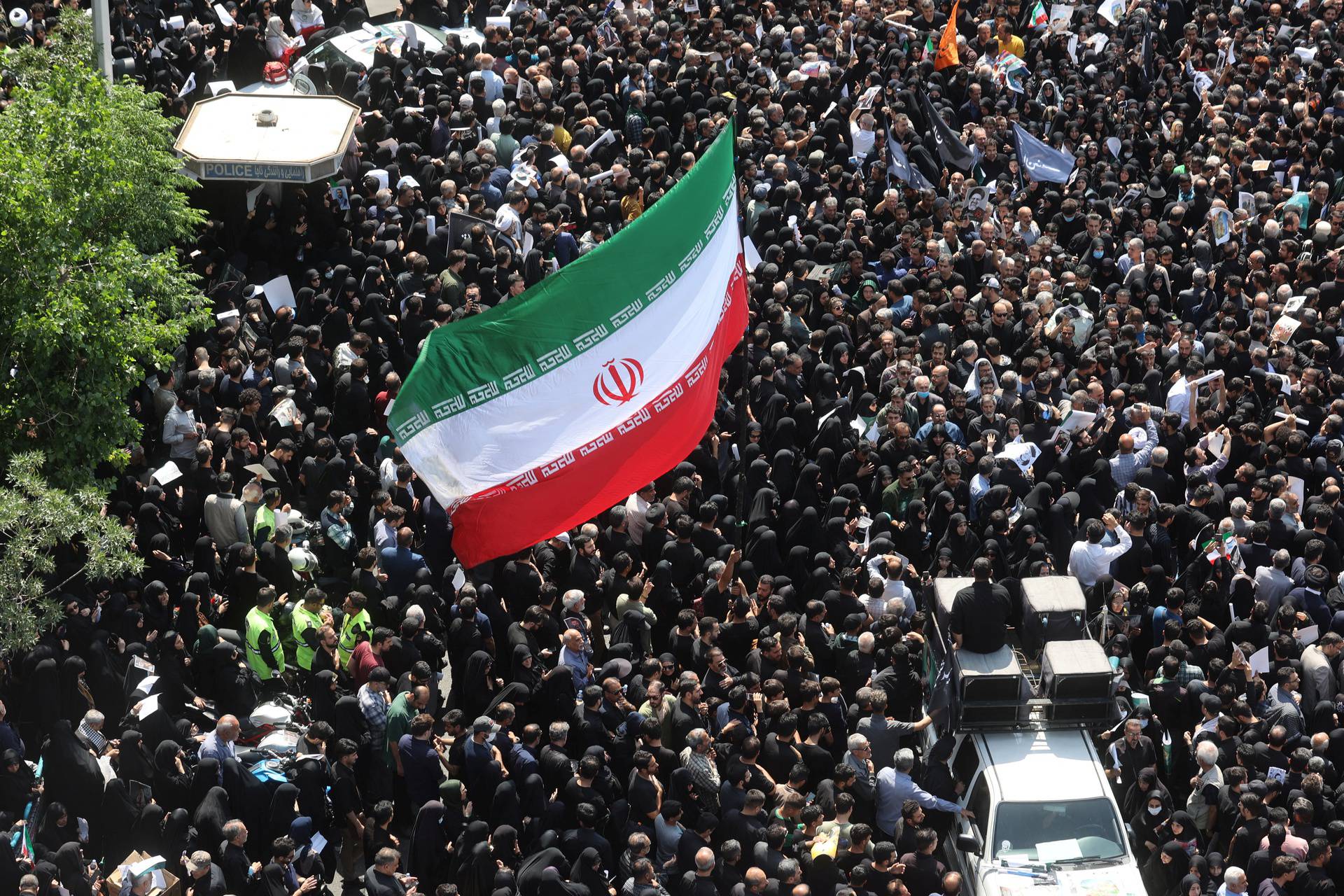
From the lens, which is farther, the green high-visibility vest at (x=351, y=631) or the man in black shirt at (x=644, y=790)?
the green high-visibility vest at (x=351, y=631)

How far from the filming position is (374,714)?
531 inches

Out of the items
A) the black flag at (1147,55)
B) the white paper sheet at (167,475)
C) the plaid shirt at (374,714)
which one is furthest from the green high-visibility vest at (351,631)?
the black flag at (1147,55)

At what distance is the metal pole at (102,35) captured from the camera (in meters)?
18.8

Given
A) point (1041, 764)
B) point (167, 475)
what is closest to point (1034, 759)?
point (1041, 764)

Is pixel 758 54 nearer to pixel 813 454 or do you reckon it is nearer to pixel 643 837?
pixel 813 454

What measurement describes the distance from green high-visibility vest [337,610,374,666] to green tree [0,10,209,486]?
2.74 m

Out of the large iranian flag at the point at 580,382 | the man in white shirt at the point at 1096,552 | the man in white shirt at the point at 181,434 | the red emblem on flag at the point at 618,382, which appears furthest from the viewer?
the man in white shirt at the point at 181,434

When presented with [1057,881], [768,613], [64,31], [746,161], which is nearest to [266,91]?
[64,31]

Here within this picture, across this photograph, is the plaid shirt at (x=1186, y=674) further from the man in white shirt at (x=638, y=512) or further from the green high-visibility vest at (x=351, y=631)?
the green high-visibility vest at (x=351, y=631)

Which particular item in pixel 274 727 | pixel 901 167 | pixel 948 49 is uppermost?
pixel 948 49

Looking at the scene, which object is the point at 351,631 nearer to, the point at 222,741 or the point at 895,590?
the point at 222,741

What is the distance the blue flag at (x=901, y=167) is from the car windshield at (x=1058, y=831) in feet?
33.6

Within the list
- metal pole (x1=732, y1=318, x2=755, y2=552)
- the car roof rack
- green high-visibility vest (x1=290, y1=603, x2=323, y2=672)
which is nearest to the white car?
the car roof rack

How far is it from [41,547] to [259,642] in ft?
6.01
